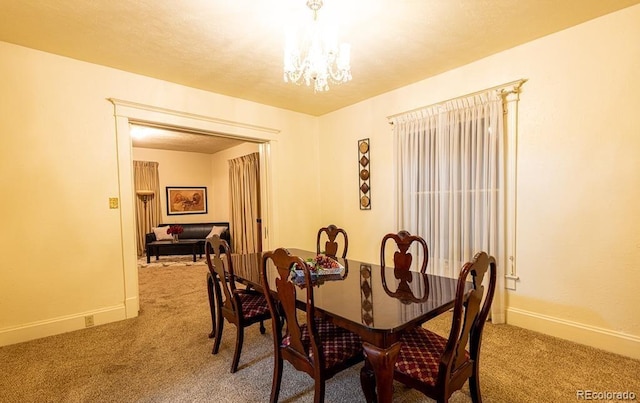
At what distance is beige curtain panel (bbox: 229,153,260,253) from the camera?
621 centimetres

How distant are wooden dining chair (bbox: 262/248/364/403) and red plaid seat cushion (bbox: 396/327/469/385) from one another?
0.85 feet

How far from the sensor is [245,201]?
650 centimetres

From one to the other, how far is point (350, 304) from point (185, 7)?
7.28 ft

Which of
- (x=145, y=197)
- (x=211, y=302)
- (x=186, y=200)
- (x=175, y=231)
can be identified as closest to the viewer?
(x=211, y=302)

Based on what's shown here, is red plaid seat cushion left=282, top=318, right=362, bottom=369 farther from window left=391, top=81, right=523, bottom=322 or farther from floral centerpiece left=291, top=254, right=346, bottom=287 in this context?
window left=391, top=81, right=523, bottom=322

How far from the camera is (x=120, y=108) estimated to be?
9.66ft

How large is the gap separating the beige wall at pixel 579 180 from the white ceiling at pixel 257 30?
9.2 inches

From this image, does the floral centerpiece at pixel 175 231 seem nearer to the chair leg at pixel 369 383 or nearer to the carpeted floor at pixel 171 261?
the carpeted floor at pixel 171 261

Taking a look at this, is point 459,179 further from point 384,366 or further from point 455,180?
point 384,366

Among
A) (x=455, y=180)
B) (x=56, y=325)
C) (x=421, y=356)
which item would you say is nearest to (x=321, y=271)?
(x=421, y=356)

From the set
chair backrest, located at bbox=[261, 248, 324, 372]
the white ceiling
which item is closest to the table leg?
chair backrest, located at bbox=[261, 248, 324, 372]

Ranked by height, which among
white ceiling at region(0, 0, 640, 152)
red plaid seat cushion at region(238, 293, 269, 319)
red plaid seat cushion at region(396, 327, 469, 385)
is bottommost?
red plaid seat cushion at region(238, 293, 269, 319)

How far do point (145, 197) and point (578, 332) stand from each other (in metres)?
7.84


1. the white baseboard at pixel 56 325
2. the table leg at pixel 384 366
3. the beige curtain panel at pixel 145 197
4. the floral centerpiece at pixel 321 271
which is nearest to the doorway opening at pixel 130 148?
the white baseboard at pixel 56 325
